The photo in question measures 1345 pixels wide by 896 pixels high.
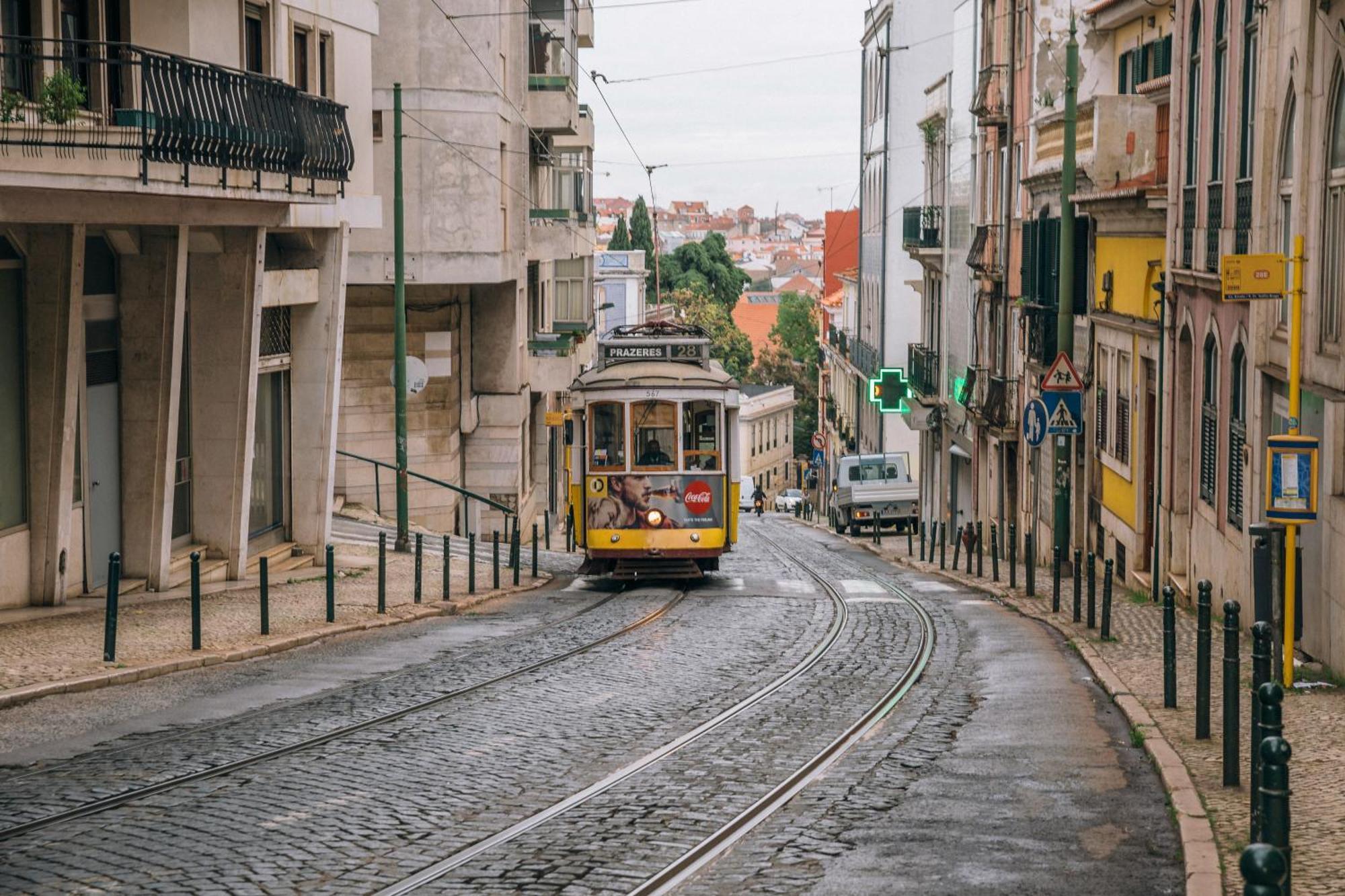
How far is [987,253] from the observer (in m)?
38.9

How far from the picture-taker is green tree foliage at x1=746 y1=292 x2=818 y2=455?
123m

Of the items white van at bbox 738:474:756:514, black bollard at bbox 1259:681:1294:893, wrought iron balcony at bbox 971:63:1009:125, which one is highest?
wrought iron balcony at bbox 971:63:1009:125

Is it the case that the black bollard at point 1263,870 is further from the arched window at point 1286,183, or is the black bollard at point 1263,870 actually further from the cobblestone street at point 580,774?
the arched window at point 1286,183

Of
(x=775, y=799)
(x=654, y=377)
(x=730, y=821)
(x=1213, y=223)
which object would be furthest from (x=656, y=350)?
(x=730, y=821)

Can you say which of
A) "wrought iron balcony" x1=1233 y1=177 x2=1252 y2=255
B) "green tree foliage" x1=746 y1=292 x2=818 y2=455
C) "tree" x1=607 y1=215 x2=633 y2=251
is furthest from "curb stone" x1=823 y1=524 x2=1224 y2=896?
"tree" x1=607 y1=215 x2=633 y2=251

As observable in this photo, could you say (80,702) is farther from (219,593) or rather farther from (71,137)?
(219,593)

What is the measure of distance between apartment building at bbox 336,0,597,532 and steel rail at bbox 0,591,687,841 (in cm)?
1908

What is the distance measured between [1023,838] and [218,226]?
14992 millimetres

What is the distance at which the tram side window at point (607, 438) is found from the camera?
2419cm

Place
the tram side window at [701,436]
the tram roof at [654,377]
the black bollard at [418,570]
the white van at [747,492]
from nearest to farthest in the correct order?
the black bollard at [418,570]
the tram roof at [654,377]
the tram side window at [701,436]
the white van at [747,492]

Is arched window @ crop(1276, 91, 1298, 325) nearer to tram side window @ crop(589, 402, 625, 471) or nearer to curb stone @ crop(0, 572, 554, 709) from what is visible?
curb stone @ crop(0, 572, 554, 709)

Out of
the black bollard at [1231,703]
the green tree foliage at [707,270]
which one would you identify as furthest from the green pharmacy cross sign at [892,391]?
the green tree foliage at [707,270]

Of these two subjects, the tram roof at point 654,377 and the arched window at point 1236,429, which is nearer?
the arched window at point 1236,429

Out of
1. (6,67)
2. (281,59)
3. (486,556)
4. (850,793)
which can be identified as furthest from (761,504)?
(850,793)
